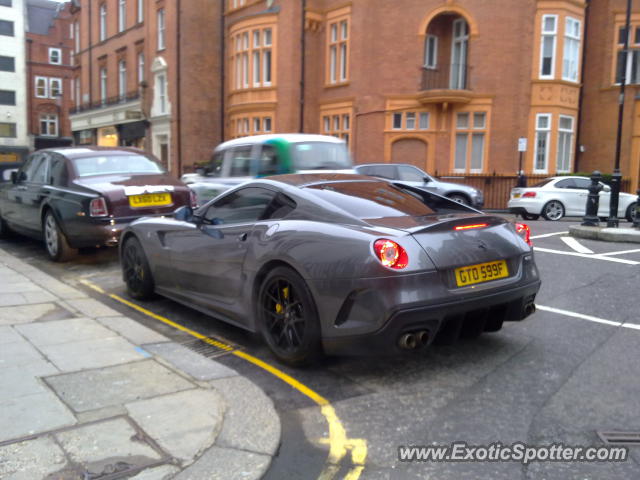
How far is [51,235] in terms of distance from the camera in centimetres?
864

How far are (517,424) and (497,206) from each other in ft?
64.8

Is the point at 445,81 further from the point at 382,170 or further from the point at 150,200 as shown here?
the point at 150,200

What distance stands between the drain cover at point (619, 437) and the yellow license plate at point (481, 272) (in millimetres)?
1223

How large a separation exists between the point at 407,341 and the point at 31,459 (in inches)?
87.8

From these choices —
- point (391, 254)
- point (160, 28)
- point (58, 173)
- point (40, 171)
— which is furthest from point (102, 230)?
point (160, 28)

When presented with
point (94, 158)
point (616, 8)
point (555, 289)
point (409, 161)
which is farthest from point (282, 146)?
point (616, 8)

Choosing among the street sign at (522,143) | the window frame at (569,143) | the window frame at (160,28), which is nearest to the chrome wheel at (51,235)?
the street sign at (522,143)

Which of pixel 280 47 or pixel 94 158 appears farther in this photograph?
pixel 280 47

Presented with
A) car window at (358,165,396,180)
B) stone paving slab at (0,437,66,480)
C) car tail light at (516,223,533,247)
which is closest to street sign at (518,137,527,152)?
car window at (358,165,396,180)

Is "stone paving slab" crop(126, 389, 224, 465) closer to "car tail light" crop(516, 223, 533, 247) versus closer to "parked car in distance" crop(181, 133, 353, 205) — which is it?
"car tail light" crop(516, 223, 533, 247)

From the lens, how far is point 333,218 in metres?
4.20

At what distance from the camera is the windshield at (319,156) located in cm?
889

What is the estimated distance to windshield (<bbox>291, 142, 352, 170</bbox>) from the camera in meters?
8.89

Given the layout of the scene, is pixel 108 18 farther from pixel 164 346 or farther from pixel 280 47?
pixel 164 346
